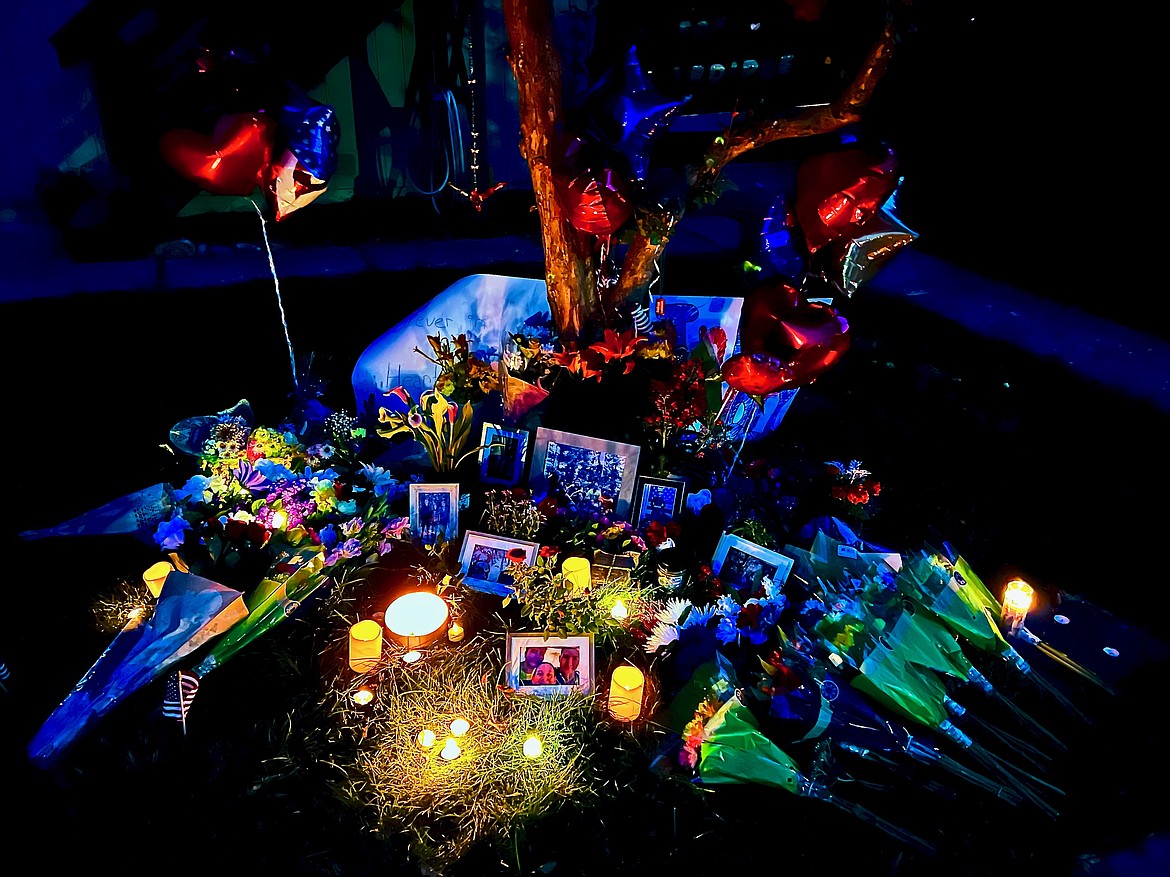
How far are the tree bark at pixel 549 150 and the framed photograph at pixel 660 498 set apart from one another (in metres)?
0.78

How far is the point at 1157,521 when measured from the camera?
10.7 ft

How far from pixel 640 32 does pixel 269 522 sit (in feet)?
13.9

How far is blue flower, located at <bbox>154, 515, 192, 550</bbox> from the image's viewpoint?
2.99m

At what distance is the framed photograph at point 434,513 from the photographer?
3131mm

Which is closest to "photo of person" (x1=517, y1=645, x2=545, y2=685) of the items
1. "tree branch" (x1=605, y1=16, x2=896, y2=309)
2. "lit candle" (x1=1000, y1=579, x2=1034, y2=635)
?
"tree branch" (x1=605, y1=16, x2=896, y2=309)

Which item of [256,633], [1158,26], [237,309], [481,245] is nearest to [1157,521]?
[1158,26]

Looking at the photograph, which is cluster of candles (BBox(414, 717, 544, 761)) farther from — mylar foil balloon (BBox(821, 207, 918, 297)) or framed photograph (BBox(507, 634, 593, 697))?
mylar foil balloon (BBox(821, 207, 918, 297))

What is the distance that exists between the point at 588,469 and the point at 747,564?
2.50 ft

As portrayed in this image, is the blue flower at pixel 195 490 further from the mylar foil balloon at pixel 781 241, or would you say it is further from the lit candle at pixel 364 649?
the mylar foil balloon at pixel 781 241

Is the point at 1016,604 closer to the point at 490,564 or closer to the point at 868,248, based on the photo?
the point at 868,248

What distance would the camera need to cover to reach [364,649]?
260cm

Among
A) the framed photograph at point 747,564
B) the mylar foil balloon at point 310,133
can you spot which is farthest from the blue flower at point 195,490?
the framed photograph at point 747,564

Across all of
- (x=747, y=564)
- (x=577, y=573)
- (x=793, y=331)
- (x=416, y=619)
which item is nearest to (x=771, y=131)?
(x=793, y=331)

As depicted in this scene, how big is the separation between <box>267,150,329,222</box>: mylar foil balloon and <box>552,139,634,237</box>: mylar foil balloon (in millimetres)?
936
